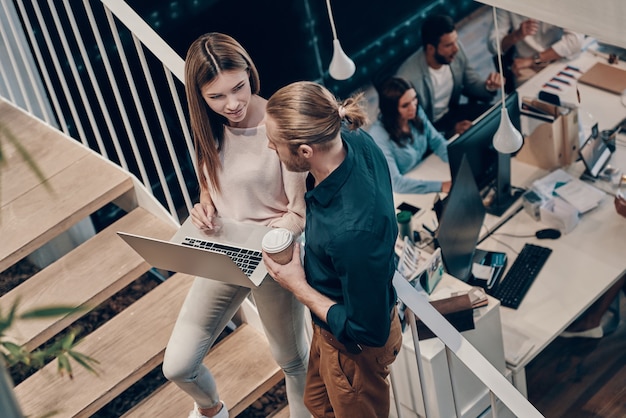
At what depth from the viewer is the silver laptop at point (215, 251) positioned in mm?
2230

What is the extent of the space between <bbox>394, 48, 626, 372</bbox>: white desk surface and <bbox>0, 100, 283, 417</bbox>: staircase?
1.32 m

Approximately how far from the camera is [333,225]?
1.99 m

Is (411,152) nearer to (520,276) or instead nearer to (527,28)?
(520,276)

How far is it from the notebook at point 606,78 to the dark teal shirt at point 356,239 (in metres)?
3.31

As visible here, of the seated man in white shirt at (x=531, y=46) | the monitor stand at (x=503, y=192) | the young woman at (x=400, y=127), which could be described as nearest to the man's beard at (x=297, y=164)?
the monitor stand at (x=503, y=192)

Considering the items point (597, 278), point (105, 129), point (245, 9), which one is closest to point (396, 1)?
point (245, 9)

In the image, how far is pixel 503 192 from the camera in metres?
4.33

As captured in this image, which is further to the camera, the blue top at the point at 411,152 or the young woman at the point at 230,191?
the blue top at the point at 411,152

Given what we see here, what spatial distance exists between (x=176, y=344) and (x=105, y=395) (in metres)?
0.42

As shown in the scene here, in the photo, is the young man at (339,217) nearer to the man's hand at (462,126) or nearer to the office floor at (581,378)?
the office floor at (581,378)

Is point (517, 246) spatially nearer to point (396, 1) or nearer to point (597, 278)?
point (597, 278)

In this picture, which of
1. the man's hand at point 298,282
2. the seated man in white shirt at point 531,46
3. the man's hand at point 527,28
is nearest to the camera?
the man's hand at point 298,282

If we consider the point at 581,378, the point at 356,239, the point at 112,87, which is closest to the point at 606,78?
the point at 581,378

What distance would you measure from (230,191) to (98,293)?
840 mm
